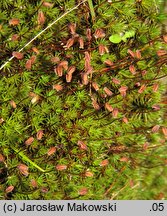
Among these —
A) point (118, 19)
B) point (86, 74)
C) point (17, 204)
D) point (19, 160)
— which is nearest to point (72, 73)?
point (86, 74)

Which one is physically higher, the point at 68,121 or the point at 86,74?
the point at 86,74

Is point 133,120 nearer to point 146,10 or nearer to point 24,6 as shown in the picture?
point 146,10

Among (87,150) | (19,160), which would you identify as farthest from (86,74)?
(19,160)

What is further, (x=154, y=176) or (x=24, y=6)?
(x=154, y=176)

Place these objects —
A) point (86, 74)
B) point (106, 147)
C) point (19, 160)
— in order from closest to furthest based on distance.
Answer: point (86, 74)
point (19, 160)
point (106, 147)

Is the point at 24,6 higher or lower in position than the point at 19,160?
higher

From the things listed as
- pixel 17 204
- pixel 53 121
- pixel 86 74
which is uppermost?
pixel 86 74

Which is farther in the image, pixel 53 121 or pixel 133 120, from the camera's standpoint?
pixel 133 120

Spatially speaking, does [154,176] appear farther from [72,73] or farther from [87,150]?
[72,73]

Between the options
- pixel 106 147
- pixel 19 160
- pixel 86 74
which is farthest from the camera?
pixel 106 147
